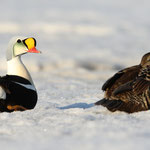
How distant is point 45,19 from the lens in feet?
105

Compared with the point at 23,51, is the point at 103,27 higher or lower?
lower

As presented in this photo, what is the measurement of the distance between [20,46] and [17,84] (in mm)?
628

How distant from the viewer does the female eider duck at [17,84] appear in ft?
19.6

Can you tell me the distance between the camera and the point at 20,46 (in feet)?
21.4

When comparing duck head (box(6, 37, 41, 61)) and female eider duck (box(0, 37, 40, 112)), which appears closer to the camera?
female eider duck (box(0, 37, 40, 112))

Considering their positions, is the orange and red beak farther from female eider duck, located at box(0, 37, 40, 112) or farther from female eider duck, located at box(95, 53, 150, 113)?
female eider duck, located at box(95, 53, 150, 113)

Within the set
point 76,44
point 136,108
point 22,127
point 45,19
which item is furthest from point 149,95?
point 45,19

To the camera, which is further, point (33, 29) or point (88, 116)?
point (33, 29)

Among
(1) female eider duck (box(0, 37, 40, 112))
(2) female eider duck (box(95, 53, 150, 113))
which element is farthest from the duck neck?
(2) female eider duck (box(95, 53, 150, 113))

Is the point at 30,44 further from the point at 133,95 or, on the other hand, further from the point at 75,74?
the point at 75,74

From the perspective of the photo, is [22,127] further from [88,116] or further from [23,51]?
[23,51]

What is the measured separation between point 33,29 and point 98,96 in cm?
2087

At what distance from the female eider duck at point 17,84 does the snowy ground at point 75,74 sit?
9.5 inches

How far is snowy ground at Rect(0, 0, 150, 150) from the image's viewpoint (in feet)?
14.0
